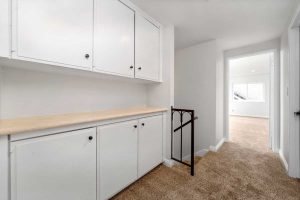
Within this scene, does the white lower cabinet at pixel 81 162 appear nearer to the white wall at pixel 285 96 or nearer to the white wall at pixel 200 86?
the white wall at pixel 200 86

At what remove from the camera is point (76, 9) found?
3.76ft

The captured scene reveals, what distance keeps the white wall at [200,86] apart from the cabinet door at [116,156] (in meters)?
1.83

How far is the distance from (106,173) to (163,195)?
2.20 ft

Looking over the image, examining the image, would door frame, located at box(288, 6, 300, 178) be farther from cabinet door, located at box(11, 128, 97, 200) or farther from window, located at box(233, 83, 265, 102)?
window, located at box(233, 83, 265, 102)

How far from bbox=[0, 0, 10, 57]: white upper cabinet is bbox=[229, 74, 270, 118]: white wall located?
8.58 metres

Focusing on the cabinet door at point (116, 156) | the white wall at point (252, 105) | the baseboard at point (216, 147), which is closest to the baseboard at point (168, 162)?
the cabinet door at point (116, 156)

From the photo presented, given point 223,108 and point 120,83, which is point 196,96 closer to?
point 223,108

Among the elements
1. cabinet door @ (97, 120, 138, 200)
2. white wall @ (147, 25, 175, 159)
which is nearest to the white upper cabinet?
cabinet door @ (97, 120, 138, 200)

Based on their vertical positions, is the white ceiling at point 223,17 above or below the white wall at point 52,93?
above

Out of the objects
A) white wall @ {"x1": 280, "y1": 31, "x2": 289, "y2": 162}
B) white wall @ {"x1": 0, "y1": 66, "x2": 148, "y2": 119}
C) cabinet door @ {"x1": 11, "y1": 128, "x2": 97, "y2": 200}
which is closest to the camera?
cabinet door @ {"x1": 11, "y1": 128, "x2": 97, "y2": 200}

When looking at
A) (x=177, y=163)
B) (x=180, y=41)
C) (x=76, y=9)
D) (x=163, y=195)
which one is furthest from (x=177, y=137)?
(x=76, y=9)

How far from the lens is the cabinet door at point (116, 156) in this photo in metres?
1.20

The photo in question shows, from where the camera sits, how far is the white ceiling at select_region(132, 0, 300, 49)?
1604 mm

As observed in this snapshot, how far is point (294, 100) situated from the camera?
5.65ft
